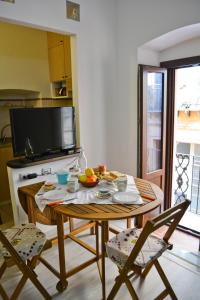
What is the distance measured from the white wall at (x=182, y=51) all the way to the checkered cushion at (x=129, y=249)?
2.13 metres

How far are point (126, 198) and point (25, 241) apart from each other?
0.81m

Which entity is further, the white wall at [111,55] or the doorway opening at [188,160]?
the doorway opening at [188,160]

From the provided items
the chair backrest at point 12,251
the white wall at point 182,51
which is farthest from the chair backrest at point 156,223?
the white wall at point 182,51

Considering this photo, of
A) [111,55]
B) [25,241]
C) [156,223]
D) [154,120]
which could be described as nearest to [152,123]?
[154,120]

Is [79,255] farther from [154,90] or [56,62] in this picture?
[56,62]

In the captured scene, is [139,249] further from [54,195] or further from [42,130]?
[42,130]

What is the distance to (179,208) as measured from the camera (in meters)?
1.47

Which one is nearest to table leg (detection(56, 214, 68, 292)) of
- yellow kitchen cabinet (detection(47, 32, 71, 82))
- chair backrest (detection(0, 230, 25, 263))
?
chair backrest (detection(0, 230, 25, 263))

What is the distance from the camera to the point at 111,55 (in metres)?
2.97

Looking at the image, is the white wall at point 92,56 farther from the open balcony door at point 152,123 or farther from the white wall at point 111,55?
the open balcony door at point 152,123

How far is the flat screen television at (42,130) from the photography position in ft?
7.48

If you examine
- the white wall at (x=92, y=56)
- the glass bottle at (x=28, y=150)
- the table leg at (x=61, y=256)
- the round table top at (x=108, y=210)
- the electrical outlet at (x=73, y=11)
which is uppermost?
the electrical outlet at (x=73, y=11)

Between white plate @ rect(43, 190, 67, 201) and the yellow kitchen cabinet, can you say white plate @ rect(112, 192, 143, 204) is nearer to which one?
white plate @ rect(43, 190, 67, 201)

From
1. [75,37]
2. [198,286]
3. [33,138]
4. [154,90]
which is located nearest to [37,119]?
[33,138]
